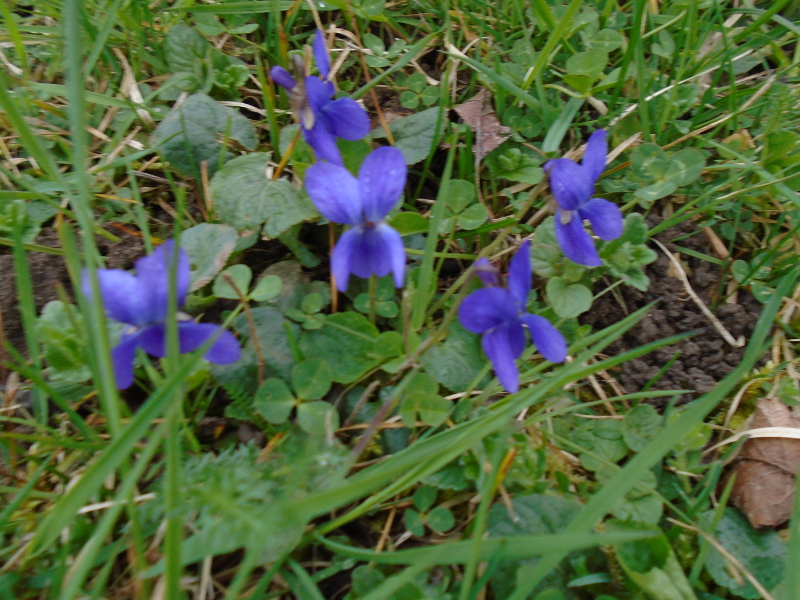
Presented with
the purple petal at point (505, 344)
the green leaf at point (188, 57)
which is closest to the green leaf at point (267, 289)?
the purple petal at point (505, 344)

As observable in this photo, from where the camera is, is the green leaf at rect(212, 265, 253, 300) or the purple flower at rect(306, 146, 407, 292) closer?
the purple flower at rect(306, 146, 407, 292)

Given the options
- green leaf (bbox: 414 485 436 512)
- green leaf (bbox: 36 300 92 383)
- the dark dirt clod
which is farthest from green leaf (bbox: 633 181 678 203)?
green leaf (bbox: 36 300 92 383)

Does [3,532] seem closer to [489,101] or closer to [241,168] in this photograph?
[241,168]

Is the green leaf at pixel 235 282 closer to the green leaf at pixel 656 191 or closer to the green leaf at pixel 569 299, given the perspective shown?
the green leaf at pixel 569 299

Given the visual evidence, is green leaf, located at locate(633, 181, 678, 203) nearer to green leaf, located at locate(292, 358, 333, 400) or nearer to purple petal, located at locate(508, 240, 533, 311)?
purple petal, located at locate(508, 240, 533, 311)

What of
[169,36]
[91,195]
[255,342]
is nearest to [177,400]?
[255,342]

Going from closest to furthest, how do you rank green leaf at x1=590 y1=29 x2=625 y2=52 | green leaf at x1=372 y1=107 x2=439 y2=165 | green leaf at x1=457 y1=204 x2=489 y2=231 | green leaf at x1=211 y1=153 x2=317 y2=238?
green leaf at x1=211 y1=153 x2=317 y2=238 < green leaf at x1=457 y1=204 x2=489 y2=231 < green leaf at x1=372 y1=107 x2=439 y2=165 < green leaf at x1=590 y1=29 x2=625 y2=52
